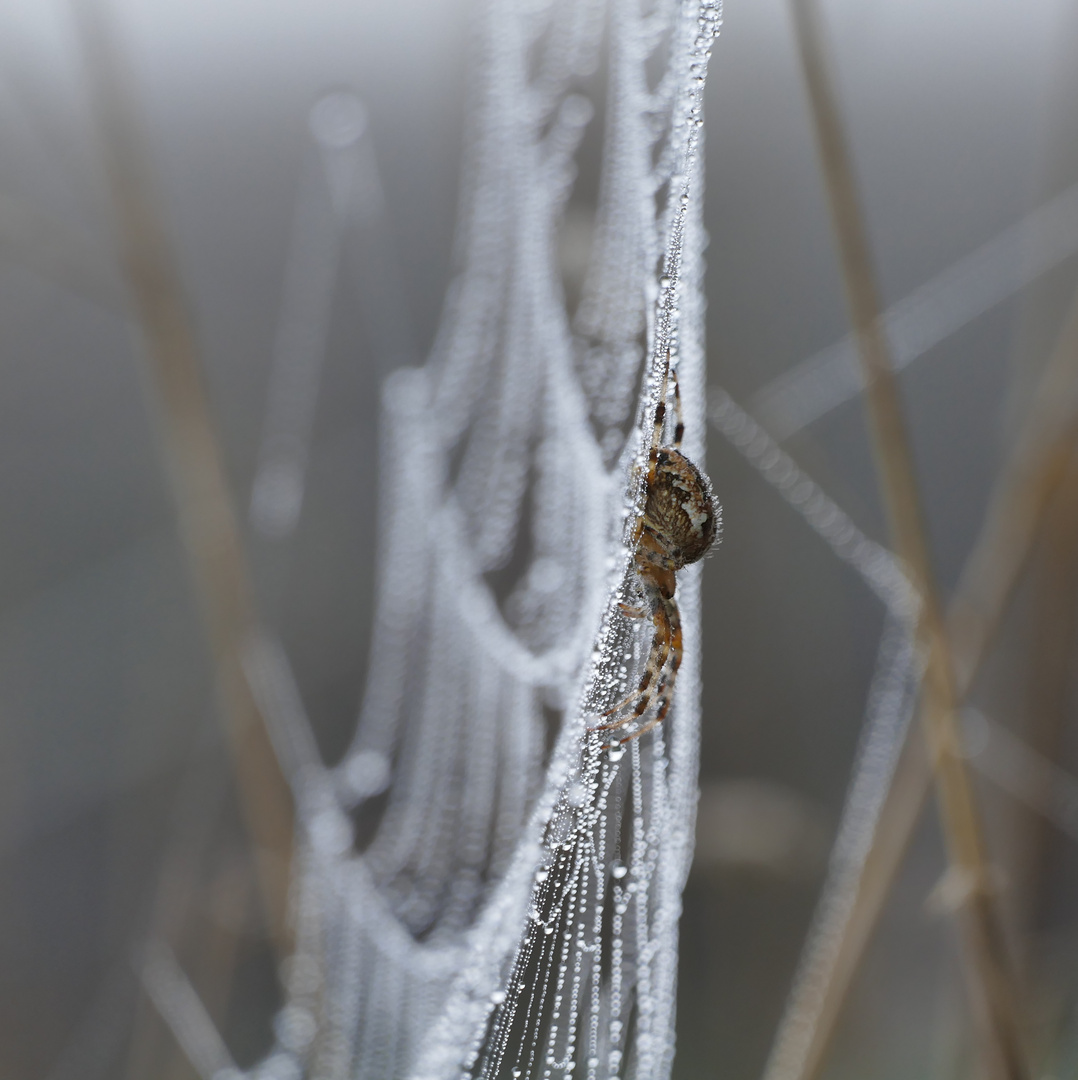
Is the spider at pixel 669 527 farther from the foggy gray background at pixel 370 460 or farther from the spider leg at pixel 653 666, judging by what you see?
the foggy gray background at pixel 370 460

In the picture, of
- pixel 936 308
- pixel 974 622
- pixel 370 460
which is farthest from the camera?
pixel 370 460

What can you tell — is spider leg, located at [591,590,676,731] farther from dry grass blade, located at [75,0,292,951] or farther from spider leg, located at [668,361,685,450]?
dry grass blade, located at [75,0,292,951]

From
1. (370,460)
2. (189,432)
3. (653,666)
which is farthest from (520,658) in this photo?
(370,460)

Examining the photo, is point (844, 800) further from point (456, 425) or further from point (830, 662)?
point (456, 425)

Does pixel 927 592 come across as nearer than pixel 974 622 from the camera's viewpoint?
Yes

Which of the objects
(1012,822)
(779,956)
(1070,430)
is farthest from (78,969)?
(1070,430)

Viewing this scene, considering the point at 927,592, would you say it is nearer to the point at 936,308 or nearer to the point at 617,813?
the point at 617,813
